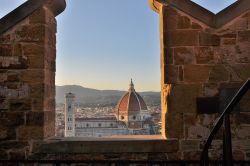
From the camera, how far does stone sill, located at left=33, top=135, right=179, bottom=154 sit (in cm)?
429

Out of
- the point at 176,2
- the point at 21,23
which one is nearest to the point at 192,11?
the point at 176,2

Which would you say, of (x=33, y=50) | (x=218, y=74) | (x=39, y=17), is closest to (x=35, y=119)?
(x=33, y=50)

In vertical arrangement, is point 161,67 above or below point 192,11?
below

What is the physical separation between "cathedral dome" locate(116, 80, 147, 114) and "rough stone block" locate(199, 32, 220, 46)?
83.2 metres

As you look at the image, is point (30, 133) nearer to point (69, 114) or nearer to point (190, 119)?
point (190, 119)

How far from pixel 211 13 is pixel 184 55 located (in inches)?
22.4

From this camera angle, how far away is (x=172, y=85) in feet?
14.2

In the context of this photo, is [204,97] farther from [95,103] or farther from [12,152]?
[95,103]

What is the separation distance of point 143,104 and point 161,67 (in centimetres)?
8883

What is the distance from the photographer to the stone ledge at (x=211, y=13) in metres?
4.34

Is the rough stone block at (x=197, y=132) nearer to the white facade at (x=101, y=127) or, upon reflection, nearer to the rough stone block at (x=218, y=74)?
the rough stone block at (x=218, y=74)

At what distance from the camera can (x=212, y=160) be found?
4.05 m

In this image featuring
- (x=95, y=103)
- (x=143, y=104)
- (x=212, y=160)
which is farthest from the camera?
(x=95, y=103)

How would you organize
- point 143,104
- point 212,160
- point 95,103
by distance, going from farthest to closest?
1. point 95,103
2. point 143,104
3. point 212,160
